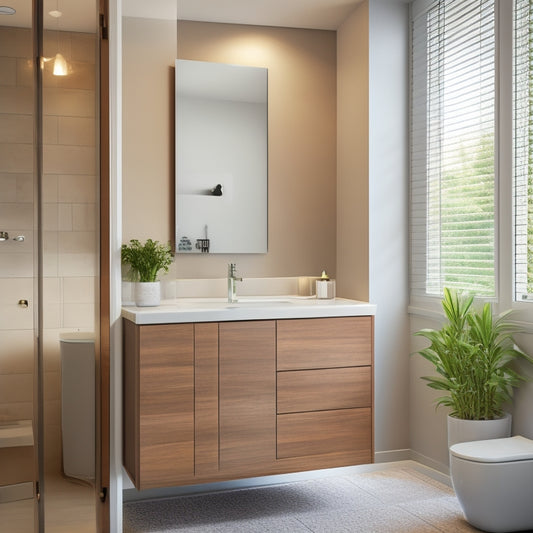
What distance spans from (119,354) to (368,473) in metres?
1.55

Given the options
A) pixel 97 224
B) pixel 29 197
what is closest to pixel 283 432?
pixel 97 224

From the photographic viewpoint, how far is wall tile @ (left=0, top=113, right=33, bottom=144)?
2.27 m

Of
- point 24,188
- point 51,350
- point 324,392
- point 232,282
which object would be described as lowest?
point 324,392

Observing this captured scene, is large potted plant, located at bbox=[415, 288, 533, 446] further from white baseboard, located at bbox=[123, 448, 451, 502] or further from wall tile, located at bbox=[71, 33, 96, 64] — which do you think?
wall tile, located at bbox=[71, 33, 96, 64]

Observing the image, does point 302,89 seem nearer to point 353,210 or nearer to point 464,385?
point 353,210

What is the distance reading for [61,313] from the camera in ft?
8.49

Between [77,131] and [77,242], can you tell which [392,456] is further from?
[77,131]

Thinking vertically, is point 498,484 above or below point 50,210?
below

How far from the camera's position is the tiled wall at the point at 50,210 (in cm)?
229

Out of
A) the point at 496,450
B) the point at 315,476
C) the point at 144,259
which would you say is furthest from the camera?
the point at 315,476

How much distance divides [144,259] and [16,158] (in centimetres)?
92

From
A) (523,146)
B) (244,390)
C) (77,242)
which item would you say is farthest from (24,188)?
(523,146)

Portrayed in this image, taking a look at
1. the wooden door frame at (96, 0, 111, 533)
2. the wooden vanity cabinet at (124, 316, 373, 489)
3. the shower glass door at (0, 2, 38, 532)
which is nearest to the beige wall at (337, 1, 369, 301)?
the wooden vanity cabinet at (124, 316, 373, 489)

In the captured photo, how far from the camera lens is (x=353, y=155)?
3.72m
